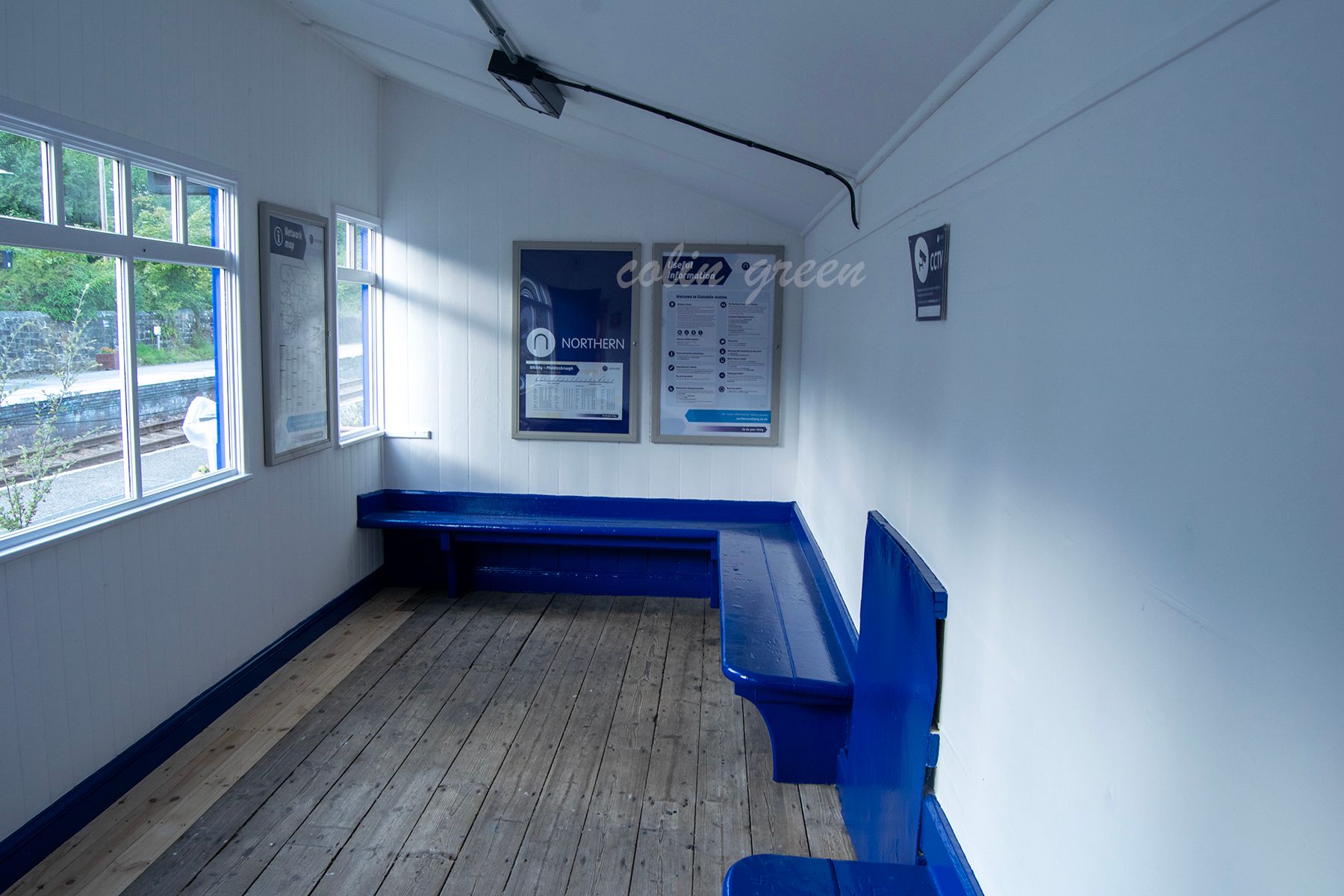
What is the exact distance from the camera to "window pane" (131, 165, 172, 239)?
334cm

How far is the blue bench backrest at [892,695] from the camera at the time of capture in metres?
2.11

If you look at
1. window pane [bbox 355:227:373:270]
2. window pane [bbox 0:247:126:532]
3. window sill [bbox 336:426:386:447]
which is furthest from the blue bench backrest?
window pane [bbox 355:227:373:270]

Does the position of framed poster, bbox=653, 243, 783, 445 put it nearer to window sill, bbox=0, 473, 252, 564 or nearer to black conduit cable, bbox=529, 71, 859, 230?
black conduit cable, bbox=529, 71, 859, 230

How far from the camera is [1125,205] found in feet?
3.89

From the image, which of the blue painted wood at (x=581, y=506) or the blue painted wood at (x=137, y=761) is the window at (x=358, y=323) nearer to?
the blue painted wood at (x=581, y=506)

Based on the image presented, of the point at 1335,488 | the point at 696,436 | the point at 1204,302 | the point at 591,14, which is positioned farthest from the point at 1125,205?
the point at 696,436

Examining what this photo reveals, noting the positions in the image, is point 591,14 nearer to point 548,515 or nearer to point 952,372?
point 952,372

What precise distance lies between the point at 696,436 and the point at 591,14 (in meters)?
3.28

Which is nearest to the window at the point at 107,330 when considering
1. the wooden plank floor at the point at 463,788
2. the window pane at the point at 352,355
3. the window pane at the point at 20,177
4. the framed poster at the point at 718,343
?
the window pane at the point at 20,177

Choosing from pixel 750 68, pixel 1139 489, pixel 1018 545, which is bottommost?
pixel 1018 545

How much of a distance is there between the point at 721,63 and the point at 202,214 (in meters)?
2.34

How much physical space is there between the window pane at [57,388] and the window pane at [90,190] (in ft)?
0.40

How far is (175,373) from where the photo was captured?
11.9 ft

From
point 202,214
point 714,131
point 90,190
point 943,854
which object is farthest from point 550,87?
point 943,854
